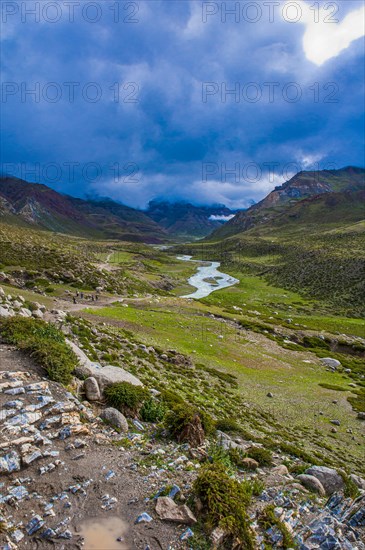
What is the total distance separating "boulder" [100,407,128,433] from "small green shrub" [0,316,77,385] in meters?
2.47

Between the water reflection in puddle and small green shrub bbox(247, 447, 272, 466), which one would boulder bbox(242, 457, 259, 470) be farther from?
the water reflection in puddle

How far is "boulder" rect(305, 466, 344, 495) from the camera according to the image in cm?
1217

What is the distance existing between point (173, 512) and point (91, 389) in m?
7.06

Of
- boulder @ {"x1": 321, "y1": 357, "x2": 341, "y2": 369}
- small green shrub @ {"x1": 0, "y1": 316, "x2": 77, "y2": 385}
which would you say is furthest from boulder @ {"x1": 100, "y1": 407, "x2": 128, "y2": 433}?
boulder @ {"x1": 321, "y1": 357, "x2": 341, "y2": 369}

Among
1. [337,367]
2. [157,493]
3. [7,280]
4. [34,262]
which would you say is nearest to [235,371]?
[337,367]

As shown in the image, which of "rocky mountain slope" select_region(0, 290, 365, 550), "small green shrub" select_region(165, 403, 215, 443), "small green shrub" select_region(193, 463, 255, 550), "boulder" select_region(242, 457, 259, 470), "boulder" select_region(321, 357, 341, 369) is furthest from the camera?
"boulder" select_region(321, 357, 341, 369)

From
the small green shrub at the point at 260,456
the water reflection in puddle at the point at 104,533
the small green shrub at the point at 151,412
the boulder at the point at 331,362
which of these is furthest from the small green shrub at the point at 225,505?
the boulder at the point at 331,362

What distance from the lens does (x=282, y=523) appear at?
27.7ft

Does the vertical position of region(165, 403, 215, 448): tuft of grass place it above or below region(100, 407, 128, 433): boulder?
below

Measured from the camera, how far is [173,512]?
25.9 ft

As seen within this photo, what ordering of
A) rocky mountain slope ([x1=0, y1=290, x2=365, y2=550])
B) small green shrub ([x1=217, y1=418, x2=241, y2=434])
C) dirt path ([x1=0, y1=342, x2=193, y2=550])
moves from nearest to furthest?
dirt path ([x1=0, y1=342, x2=193, y2=550]) → rocky mountain slope ([x1=0, y1=290, x2=365, y2=550]) → small green shrub ([x1=217, y1=418, x2=241, y2=434])

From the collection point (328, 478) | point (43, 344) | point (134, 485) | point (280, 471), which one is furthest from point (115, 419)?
point (328, 478)

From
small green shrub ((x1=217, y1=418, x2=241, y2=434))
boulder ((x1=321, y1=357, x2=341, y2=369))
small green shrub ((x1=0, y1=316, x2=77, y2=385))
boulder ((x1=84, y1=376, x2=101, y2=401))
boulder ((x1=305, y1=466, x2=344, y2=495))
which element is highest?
small green shrub ((x1=0, y1=316, x2=77, y2=385))

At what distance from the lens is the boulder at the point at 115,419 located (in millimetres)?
12031
